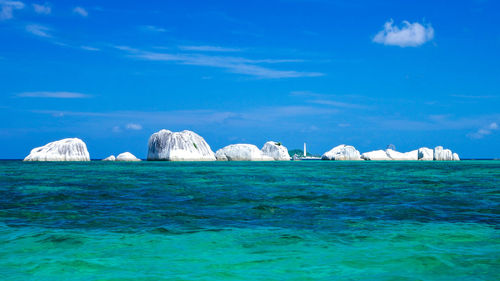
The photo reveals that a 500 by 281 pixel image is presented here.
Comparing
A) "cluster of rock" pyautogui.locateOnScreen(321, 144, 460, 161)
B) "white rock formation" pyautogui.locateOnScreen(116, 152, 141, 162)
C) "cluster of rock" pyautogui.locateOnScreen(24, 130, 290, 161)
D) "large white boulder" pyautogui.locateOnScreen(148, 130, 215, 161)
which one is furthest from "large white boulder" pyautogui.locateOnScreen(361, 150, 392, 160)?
"white rock formation" pyautogui.locateOnScreen(116, 152, 141, 162)

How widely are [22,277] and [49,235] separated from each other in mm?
2735

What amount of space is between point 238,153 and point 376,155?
64.1 metres

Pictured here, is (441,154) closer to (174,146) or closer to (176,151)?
(176,151)

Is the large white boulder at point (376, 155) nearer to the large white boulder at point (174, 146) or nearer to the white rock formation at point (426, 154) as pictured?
the white rock formation at point (426, 154)

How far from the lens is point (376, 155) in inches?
6265

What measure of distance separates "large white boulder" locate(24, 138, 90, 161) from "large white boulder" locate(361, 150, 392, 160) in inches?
3903

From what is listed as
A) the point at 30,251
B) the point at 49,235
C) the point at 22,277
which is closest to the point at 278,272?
the point at 22,277

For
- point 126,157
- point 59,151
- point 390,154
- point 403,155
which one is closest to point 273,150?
point 126,157

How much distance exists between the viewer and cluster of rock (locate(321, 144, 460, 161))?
149375 millimetres

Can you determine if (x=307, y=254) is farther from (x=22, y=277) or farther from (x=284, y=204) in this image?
(x=284, y=204)

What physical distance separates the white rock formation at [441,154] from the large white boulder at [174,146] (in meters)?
87.8

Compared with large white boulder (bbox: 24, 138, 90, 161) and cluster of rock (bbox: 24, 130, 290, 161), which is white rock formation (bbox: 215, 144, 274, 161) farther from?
large white boulder (bbox: 24, 138, 90, 161)

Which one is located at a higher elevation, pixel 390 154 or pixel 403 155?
pixel 390 154

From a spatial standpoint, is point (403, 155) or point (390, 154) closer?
point (403, 155)
